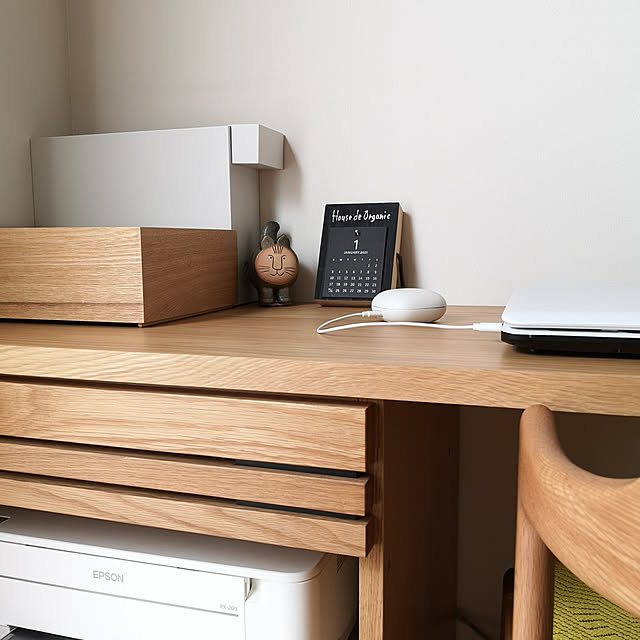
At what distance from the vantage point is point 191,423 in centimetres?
74

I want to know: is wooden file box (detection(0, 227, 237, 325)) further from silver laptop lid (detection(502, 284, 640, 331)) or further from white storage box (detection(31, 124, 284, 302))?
silver laptop lid (detection(502, 284, 640, 331))

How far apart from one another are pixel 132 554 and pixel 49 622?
15cm

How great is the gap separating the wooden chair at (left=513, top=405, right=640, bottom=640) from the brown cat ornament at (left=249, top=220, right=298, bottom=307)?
2.31 ft

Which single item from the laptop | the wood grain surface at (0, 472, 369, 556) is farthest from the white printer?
the laptop

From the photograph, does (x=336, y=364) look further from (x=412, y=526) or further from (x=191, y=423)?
(x=412, y=526)

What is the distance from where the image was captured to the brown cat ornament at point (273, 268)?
120cm

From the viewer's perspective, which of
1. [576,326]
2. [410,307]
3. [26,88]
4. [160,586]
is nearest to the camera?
[576,326]

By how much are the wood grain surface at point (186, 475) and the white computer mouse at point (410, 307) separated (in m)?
0.26

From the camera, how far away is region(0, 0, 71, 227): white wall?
1.25 m

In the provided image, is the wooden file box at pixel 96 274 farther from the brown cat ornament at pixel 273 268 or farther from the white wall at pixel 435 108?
the white wall at pixel 435 108

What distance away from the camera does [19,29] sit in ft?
4.18

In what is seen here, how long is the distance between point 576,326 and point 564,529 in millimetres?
304

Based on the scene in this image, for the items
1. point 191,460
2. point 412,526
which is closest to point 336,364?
point 191,460

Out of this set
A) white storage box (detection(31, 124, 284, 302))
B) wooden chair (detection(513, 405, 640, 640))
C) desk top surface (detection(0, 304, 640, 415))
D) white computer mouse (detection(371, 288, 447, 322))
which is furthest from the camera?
white storage box (detection(31, 124, 284, 302))
